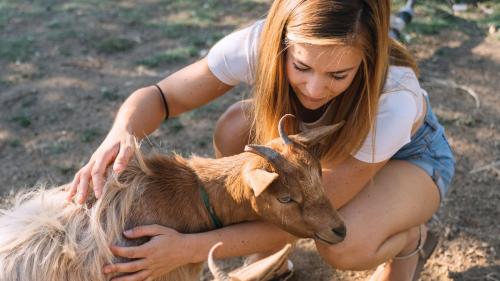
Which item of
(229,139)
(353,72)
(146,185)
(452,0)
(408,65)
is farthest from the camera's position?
(452,0)

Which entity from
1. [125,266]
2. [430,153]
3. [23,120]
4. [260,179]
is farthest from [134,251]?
[23,120]

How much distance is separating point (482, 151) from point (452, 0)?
2.92 metres

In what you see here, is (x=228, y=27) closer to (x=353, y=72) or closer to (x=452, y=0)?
(x=452, y=0)

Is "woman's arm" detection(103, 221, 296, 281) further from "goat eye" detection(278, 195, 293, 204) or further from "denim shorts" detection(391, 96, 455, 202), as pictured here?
"denim shorts" detection(391, 96, 455, 202)

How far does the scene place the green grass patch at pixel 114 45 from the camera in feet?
21.3

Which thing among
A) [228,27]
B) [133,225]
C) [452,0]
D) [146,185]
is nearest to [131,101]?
[146,185]

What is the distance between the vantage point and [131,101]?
3.19m

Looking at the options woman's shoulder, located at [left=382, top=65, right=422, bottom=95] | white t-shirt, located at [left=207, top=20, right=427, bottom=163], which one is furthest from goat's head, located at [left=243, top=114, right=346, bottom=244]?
woman's shoulder, located at [left=382, top=65, right=422, bottom=95]

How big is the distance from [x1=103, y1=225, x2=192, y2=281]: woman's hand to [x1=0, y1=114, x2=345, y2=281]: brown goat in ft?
0.22

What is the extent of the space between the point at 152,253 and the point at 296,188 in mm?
756

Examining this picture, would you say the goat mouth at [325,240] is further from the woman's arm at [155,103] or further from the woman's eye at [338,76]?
the woman's arm at [155,103]

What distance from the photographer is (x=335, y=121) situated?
2.96 metres

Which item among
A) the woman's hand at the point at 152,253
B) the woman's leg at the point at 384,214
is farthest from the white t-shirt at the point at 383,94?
the woman's hand at the point at 152,253

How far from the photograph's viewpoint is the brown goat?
2.63 m
